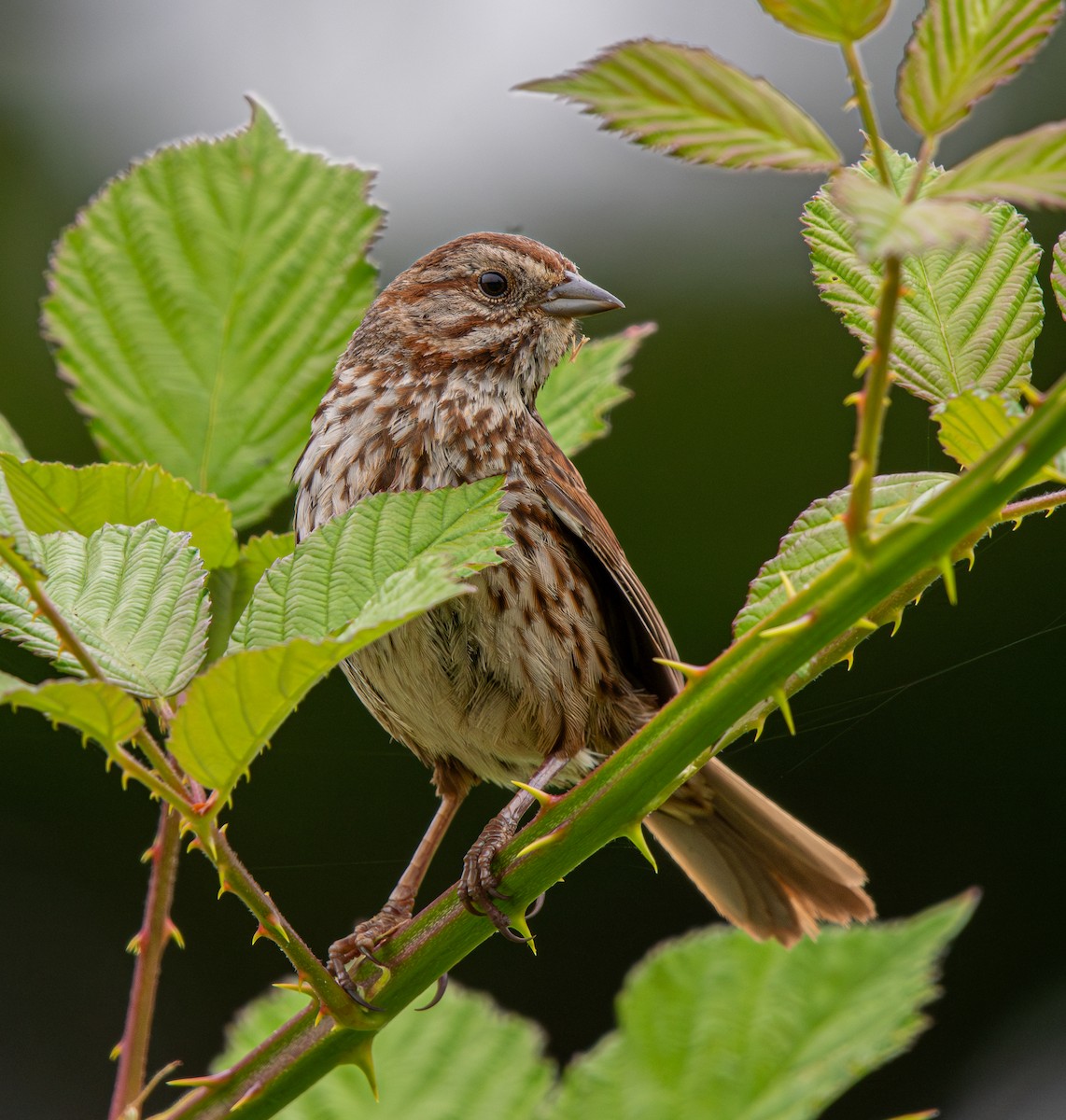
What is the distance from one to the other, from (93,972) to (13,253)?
8.86ft

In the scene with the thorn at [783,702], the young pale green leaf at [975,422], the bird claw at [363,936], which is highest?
the young pale green leaf at [975,422]

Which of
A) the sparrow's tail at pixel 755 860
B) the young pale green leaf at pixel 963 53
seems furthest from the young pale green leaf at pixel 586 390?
the sparrow's tail at pixel 755 860

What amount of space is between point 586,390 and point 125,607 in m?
0.79

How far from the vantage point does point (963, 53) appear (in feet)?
2.48

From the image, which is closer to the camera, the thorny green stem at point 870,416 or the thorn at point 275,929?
the thorny green stem at point 870,416

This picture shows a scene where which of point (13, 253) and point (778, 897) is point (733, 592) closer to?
point (778, 897)

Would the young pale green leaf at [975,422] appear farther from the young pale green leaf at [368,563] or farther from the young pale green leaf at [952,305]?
the young pale green leaf at [368,563]

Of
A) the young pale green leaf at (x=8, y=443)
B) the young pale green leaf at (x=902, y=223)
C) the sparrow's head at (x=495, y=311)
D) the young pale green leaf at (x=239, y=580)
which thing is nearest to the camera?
the young pale green leaf at (x=902, y=223)

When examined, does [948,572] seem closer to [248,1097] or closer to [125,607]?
[125,607]

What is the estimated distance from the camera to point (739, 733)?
1.01 meters

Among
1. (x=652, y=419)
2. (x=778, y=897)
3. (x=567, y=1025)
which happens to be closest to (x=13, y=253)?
(x=652, y=419)

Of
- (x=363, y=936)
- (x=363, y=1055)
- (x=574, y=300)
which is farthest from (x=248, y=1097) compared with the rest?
(x=574, y=300)

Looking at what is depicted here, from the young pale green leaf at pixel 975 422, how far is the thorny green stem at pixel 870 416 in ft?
0.50

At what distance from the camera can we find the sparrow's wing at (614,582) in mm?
2320
